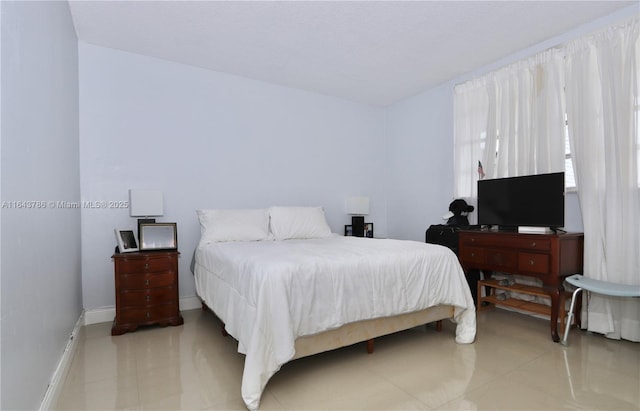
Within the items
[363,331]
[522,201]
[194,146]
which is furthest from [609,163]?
[194,146]

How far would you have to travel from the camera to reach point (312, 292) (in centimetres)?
210

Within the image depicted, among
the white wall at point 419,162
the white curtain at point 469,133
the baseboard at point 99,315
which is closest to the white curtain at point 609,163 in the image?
the white curtain at point 469,133

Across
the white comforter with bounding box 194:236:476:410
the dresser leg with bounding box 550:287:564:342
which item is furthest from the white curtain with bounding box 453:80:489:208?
the white comforter with bounding box 194:236:476:410

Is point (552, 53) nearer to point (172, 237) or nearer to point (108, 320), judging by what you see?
point (172, 237)

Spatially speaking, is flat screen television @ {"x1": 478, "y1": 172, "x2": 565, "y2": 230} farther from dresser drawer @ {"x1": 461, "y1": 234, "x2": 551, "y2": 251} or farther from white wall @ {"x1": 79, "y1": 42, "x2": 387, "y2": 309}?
white wall @ {"x1": 79, "y1": 42, "x2": 387, "y2": 309}

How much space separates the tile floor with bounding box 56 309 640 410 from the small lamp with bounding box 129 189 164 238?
3.73 feet

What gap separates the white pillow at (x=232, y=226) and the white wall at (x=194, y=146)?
13.3 inches

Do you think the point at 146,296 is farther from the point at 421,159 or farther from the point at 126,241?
the point at 421,159

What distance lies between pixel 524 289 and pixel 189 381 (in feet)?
10.1

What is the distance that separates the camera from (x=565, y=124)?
10.6 feet

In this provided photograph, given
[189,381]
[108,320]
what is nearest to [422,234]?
[189,381]

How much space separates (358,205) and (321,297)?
9.15 feet

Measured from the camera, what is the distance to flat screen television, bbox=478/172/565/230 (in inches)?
120

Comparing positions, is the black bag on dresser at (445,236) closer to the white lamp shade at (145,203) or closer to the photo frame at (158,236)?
the photo frame at (158,236)
